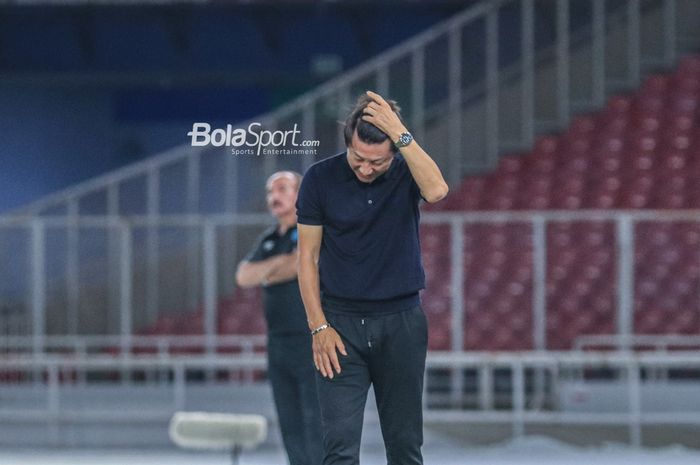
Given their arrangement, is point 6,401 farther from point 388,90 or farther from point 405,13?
point 405,13

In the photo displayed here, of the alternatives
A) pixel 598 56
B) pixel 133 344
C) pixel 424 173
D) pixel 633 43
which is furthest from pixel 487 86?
pixel 424 173

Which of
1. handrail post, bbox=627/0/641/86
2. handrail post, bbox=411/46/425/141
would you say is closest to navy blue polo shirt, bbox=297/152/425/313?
handrail post, bbox=411/46/425/141

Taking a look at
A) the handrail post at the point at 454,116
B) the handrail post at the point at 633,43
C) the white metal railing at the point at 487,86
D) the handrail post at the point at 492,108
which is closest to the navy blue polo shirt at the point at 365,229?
the white metal railing at the point at 487,86

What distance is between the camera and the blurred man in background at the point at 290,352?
249 inches

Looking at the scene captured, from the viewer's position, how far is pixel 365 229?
4.85 metres

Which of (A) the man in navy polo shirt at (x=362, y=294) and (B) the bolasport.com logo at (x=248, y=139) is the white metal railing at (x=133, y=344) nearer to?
(B) the bolasport.com logo at (x=248, y=139)

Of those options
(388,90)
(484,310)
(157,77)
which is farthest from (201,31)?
(484,310)

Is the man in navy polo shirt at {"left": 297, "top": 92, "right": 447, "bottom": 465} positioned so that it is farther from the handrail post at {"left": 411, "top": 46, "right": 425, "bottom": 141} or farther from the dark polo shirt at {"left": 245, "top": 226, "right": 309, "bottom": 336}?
the handrail post at {"left": 411, "top": 46, "right": 425, "bottom": 141}

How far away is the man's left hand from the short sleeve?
0.98ft

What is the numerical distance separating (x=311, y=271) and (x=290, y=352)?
1504 mm

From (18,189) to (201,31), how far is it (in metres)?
2.78

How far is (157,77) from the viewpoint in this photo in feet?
59.1

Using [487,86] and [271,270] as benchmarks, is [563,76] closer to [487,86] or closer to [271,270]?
[487,86]

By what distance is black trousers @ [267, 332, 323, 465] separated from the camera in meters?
6.33
